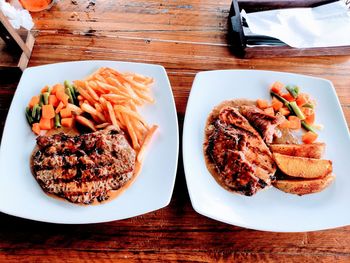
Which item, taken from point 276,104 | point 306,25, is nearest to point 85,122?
point 276,104

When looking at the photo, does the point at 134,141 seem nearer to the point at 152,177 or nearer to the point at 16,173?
the point at 152,177

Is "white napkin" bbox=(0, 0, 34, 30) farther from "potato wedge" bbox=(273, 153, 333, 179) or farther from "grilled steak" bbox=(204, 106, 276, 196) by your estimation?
"potato wedge" bbox=(273, 153, 333, 179)

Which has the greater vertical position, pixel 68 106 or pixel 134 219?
pixel 68 106

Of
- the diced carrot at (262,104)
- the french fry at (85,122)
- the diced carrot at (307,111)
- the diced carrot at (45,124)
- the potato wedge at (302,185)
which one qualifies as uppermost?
the diced carrot at (45,124)

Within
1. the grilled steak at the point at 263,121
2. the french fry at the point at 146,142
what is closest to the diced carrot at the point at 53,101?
the french fry at the point at 146,142

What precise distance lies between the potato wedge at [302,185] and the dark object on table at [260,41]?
1146 millimetres

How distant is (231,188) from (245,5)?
166 centimetres

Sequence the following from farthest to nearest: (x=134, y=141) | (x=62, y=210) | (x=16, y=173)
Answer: (x=134, y=141) < (x=16, y=173) < (x=62, y=210)

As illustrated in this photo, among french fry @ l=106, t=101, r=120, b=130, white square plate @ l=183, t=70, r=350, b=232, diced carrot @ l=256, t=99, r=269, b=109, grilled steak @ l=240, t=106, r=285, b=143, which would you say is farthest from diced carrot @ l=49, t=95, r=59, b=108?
diced carrot @ l=256, t=99, r=269, b=109

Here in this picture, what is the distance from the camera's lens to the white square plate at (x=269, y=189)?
175 centimetres

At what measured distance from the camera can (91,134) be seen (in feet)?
6.21

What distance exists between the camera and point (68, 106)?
204 centimetres

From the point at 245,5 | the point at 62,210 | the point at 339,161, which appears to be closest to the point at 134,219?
the point at 62,210

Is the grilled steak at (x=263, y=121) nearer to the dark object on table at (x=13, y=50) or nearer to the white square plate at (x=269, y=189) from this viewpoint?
the white square plate at (x=269, y=189)
